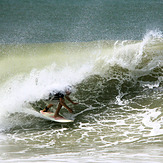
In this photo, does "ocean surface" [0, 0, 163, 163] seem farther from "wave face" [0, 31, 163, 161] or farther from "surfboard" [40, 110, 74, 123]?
"surfboard" [40, 110, 74, 123]

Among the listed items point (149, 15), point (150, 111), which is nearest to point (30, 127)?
point (150, 111)

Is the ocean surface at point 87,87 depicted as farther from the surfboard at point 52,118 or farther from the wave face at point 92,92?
the surfboard at point 52,118

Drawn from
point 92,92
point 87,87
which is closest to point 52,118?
point 92,92

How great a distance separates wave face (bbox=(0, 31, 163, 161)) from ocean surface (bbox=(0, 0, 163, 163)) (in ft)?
0.06

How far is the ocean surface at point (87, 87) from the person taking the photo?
5043 mm

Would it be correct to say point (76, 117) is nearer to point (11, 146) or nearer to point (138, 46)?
point (11, 146)

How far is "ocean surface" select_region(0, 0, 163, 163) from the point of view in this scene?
5043 mm

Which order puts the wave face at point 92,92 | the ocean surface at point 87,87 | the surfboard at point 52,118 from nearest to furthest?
the ocean surface at point 87,87 < the wave face at point 92,92 < the surfboard at point 52,118

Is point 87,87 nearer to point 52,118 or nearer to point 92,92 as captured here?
point 92,92

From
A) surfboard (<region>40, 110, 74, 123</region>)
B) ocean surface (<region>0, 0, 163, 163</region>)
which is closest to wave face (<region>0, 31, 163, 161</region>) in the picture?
ocean surface (<region>0, 0, 163, 163</region>)

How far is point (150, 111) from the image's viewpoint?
22.0 ft

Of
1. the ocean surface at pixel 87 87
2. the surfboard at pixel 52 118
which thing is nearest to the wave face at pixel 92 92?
the ocean surface at pixel 87 87

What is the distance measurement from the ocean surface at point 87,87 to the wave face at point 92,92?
0.02 m

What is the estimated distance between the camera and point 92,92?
7914mm
